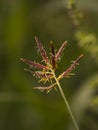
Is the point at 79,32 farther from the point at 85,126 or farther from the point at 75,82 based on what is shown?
the point at 75,82

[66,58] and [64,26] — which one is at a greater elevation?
[64,26]

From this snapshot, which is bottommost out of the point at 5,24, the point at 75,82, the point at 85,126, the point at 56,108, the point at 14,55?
the point at 85,126

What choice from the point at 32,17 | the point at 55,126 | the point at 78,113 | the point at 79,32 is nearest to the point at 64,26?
the point at 32,17

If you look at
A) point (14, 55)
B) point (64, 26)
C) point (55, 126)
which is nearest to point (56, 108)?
point (55, 126)

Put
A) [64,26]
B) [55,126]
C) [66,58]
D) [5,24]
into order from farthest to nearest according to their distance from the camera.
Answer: [64,26] → [5,24] → [66,58] → [55,126]

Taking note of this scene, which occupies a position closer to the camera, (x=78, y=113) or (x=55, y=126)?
(x=78, y=113)

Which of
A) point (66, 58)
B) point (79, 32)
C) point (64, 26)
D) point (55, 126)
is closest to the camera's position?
point (79, 32)
